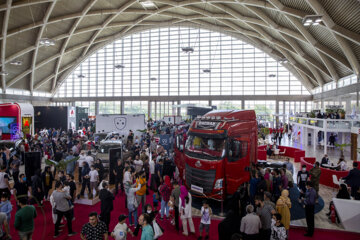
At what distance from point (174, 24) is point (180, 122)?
17.6m

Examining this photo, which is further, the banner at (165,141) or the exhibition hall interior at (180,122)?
the banner at (165,141)

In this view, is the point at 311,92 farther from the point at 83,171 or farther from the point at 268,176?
the point at 83,171

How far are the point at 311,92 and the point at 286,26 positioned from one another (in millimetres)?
14319

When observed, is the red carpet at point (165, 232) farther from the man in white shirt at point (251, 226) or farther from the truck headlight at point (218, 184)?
the man in white shirt at point (251, 226)

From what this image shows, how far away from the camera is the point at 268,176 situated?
834 centimetres

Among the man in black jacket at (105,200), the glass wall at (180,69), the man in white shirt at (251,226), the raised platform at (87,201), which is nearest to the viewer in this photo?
the man in white shirt at (251,226)

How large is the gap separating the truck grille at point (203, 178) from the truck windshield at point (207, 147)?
1.67 ft

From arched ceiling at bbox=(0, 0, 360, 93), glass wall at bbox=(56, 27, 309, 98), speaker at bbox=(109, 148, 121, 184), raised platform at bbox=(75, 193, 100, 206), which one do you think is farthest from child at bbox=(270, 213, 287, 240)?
glass wall at bbox=(56, 27, 309, 98)

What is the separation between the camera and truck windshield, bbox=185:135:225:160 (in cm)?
820

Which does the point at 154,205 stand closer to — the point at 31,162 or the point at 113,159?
the point at 113,159

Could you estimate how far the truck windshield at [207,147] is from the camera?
820cm

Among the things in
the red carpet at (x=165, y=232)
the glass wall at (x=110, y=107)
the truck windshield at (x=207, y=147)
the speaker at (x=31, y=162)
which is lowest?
the red carpet at (x=165, y=232)

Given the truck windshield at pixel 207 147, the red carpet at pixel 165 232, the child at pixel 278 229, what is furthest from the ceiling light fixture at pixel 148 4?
the child at pixel 278 229

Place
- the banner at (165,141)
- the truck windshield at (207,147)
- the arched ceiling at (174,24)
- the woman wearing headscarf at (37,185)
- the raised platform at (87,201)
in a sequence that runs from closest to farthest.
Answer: the woman wearing headscarf at (37,185) → the truck windshield at (207,147) → the raised platform at (87,201) → the banner at (165,141) → the arched ceiling at (174,24)
